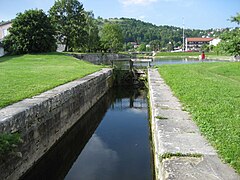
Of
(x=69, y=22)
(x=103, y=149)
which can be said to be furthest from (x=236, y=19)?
(x=69, y=22)

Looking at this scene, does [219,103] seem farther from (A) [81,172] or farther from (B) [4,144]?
(B) [4,144]

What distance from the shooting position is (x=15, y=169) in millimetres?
5637

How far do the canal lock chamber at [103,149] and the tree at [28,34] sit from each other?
67.2ft

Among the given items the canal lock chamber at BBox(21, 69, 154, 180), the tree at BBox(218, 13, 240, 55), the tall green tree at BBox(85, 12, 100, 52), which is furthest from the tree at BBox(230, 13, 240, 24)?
the tall green tree at BBox(85, 12, 100, 52)

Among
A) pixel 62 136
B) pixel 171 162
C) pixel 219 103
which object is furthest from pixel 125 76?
pixel 171 162

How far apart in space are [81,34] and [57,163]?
125 feet

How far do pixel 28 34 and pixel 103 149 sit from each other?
2663cm

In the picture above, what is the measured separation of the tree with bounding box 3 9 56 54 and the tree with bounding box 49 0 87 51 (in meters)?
10.0

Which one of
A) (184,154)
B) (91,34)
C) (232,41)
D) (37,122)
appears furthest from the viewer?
(91,34)

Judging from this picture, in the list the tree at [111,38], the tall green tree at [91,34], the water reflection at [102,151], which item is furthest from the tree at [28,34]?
the tree at [111,38]

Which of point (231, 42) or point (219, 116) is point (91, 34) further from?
point (219, 116)

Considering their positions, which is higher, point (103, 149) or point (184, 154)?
point (184, 154)

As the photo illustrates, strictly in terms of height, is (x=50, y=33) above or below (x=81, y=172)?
above

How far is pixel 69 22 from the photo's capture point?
143 ft
